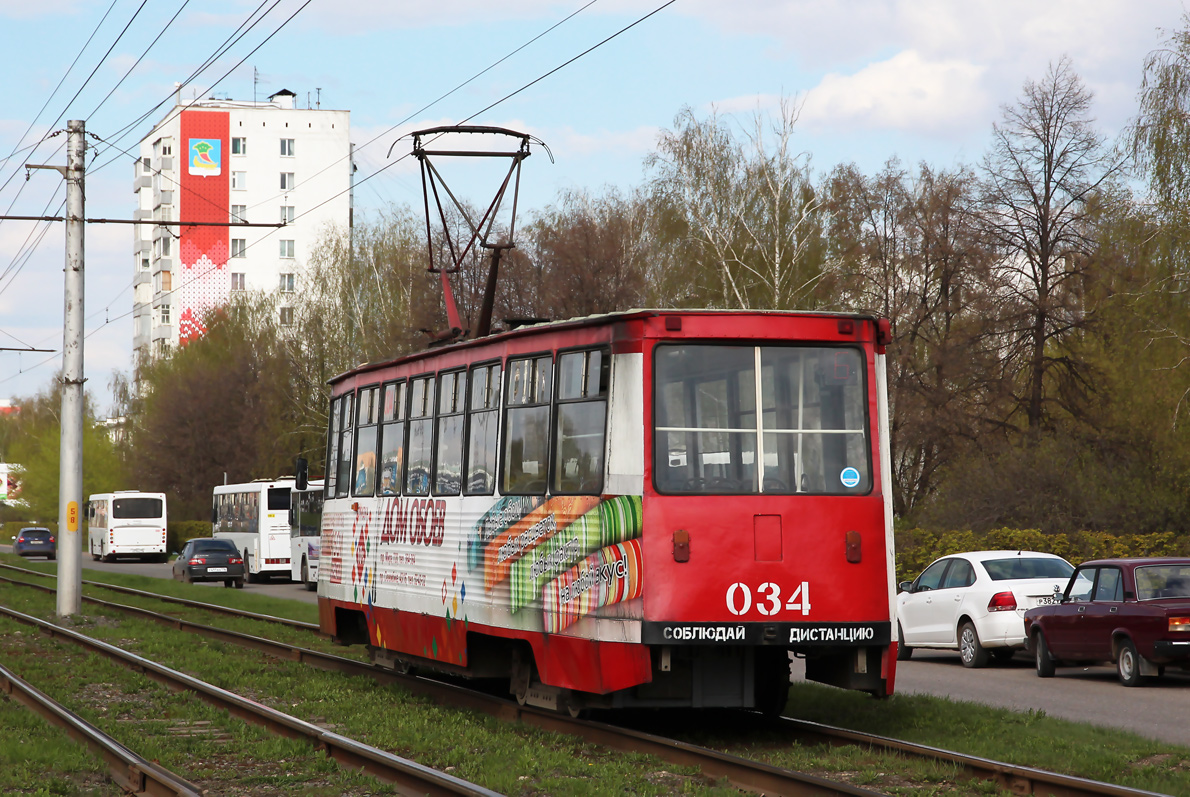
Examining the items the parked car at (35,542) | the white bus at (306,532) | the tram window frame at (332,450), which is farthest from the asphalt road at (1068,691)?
the parked car at (35,542)

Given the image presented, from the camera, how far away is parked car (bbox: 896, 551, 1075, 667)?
1847 centimetres

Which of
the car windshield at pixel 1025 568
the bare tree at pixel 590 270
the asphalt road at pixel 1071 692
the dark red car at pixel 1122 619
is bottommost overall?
the asphalt road at pixel 1071 692

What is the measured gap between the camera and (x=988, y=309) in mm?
36656

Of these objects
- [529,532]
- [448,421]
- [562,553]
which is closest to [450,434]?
[448,421]

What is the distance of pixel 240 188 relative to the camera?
102m

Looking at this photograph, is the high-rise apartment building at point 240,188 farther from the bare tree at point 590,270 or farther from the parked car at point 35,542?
the bare tree at point 590,270

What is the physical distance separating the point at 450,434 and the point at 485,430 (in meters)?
0.83

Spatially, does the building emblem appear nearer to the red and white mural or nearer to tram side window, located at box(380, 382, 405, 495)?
the red and white mural

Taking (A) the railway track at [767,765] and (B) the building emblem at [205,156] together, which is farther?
(B) the building emblem at [205,156]

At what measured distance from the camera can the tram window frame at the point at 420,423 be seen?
13891mm

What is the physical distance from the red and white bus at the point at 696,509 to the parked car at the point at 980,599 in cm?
734

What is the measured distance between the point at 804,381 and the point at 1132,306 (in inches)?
810

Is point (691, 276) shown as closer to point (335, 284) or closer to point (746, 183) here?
point (746, 183)

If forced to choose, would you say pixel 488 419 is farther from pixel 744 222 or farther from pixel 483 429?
pixel 744 222
